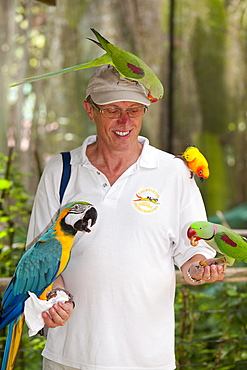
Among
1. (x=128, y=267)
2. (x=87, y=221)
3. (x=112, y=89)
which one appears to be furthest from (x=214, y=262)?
(x=112, y=89)

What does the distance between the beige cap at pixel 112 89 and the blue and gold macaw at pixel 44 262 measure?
1.17 ft

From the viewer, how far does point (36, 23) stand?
4.43 metres

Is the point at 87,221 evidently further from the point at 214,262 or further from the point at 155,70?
the point at 155,70

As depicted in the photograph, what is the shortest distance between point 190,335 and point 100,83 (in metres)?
1.80

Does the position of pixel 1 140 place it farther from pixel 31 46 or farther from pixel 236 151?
pixel 236 151

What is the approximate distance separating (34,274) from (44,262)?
0.16 feet

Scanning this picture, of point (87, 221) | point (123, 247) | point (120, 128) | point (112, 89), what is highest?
point (112, 89)

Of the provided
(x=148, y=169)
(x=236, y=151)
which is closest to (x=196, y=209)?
(x=148, y=169)

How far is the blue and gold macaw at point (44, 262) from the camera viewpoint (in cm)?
153

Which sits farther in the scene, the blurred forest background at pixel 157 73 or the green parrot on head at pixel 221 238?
the blurred forest background at pixel 157 73

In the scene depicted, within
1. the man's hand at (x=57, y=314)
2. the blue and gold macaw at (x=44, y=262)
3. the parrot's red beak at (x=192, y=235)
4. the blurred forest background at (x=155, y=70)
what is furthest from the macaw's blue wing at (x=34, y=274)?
the blurred forest background at (x=155, y=70)

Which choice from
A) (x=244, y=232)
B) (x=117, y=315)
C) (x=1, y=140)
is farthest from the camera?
(x=1, y=140)

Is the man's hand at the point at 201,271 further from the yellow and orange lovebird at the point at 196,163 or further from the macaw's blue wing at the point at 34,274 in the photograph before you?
the macaw's blue wing at the point at 34,274

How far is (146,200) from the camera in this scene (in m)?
1.66
